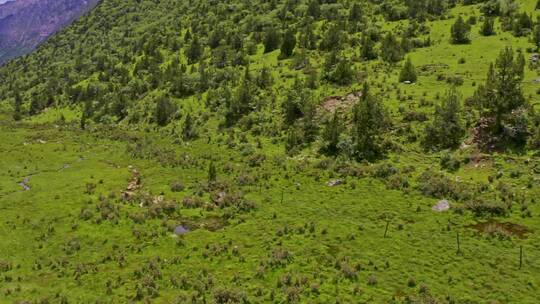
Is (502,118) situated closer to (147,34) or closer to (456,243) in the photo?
(456,243)

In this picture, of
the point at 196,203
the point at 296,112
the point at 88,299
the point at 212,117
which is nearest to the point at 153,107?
the point at 212,117

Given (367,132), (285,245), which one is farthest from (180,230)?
(367,132)

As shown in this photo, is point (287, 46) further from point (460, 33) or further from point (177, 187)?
point (177, 187)

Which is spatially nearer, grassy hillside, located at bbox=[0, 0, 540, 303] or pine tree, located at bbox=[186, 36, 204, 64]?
grassy hillside, located at bbox=[0, 0, 540, 303]

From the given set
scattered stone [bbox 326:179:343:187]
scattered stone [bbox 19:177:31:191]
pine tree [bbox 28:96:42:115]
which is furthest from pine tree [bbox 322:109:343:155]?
pine tree [bbox 28:96:42:115]

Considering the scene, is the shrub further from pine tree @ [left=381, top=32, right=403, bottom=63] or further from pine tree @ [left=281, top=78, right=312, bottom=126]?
pine tree @ [left=381, top=32, right=403, bottom=63]
